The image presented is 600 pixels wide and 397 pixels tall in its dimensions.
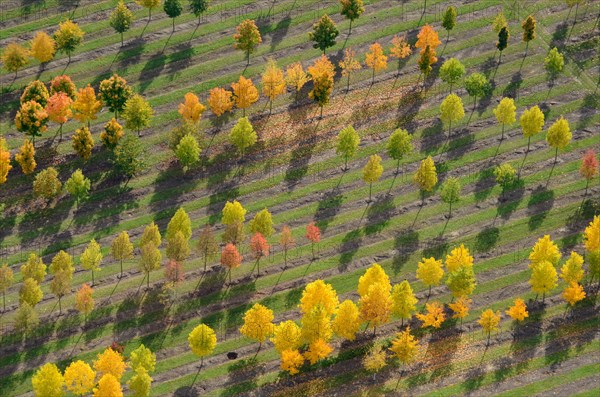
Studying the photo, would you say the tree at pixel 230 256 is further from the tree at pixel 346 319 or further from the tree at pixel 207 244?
the tree at pixel 346 319

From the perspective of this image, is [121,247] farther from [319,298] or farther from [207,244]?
[319,298]

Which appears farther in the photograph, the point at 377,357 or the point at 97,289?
the point at 97,289

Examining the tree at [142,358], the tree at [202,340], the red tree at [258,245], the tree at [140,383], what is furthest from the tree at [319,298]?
the tree at [140,383]

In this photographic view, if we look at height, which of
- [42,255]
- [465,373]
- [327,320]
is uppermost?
[42,255]

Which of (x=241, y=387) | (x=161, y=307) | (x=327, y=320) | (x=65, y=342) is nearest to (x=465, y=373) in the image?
(x=327, y=320)

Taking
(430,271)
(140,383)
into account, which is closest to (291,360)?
(140,383)

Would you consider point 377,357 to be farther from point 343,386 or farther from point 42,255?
point 42,255
